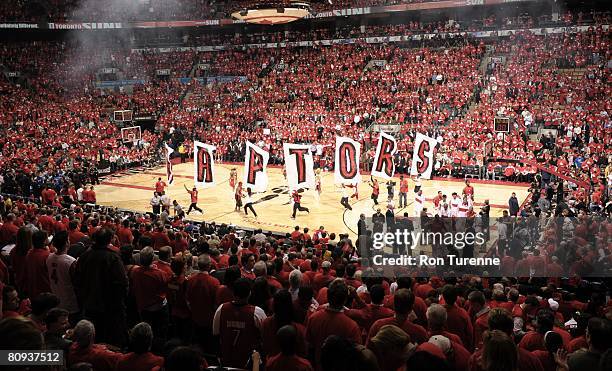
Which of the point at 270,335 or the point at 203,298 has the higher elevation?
the point at 270,335

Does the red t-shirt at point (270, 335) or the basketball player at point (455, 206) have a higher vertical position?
the red t-shirt at point (270, 335)

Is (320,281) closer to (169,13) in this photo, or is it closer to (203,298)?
(203,298)

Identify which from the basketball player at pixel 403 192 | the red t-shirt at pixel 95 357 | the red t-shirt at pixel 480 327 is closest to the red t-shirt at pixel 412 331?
the red t-shirt at pixel 480 327

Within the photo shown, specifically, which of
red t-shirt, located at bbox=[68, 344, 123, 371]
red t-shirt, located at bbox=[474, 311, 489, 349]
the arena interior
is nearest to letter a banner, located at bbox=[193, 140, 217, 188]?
the arena interior

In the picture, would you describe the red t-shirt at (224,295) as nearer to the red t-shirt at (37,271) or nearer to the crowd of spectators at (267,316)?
the crowd of spectators at (267,316)

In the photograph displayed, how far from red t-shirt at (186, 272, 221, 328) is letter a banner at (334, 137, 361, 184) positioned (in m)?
8.29

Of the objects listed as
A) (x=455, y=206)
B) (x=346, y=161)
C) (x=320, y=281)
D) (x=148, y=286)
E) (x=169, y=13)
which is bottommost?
(x=455, y=206)

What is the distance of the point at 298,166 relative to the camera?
1445cm

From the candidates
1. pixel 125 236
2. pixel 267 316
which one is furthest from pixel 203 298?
pixel 125 236

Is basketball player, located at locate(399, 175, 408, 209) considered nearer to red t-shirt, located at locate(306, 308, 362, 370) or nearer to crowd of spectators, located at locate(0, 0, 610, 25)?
red t-shirt, located at locate(306, 308, 362, 370)

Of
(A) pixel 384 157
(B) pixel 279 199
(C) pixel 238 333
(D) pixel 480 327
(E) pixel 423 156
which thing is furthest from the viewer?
(B) pixel 279 199

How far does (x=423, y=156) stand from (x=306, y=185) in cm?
339

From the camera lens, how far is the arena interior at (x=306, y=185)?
16.1 ft

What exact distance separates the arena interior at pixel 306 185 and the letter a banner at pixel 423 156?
0.26 feet
